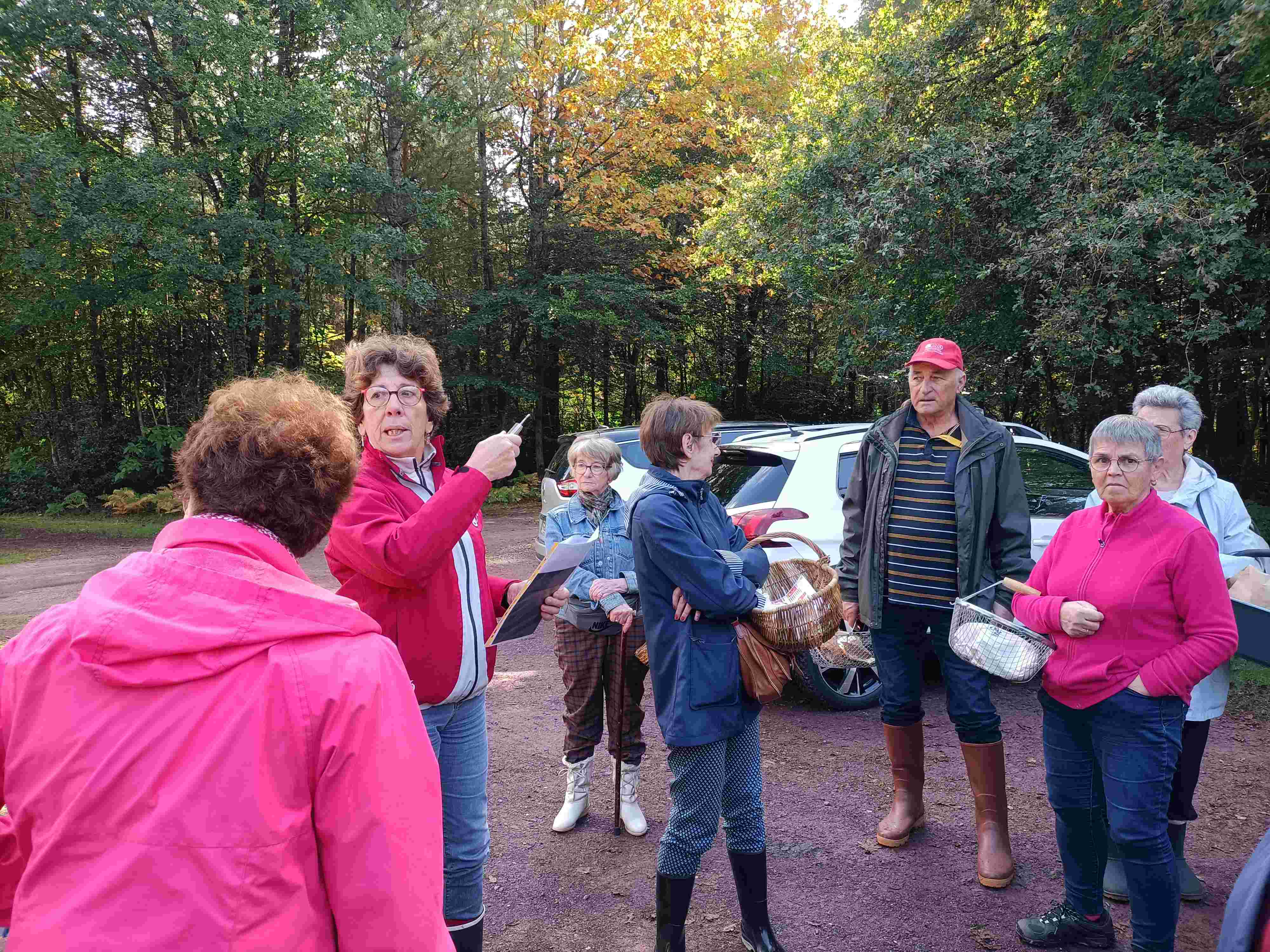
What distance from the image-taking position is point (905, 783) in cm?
382

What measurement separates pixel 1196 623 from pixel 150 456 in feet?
62.5

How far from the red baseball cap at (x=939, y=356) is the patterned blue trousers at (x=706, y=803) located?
1837 mm

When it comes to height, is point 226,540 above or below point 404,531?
above

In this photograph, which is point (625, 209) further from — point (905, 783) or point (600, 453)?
point (905, 783)

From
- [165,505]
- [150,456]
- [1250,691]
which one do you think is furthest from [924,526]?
[150,456]

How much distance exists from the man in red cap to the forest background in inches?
167

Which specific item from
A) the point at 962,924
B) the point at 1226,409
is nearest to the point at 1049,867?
the point at 962,924

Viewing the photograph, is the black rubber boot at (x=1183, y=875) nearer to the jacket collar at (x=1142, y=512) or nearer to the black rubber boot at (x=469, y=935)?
the jacket collar at (x=1142, y=512)

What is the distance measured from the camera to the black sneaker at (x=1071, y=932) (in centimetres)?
298

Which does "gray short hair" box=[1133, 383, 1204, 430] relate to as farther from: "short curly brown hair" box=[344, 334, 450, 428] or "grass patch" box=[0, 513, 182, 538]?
"grass patch" box=[0, 513, 182, 538]

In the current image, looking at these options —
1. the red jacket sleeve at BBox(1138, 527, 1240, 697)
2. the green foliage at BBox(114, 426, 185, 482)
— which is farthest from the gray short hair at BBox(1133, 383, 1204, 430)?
the green foliage at BBox(114, 426, 185, 482)

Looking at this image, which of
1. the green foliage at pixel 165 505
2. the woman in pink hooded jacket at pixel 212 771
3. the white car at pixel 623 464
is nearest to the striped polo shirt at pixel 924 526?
the white car at pixel 623 464

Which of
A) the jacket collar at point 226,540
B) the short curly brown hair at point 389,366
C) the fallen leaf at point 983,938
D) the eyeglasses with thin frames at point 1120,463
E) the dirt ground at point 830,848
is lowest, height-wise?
the dirt ground at point 830,848

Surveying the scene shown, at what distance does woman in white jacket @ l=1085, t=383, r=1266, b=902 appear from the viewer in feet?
10.6
